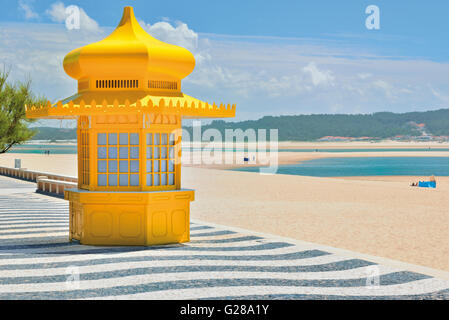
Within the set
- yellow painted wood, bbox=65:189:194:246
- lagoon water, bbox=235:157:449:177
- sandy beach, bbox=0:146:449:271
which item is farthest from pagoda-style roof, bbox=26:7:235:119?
lagoon water, bbox=235:157:449:177

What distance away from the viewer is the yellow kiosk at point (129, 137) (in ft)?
32.7

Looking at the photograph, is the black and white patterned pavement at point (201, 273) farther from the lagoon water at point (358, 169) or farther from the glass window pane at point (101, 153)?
the lagoon water at point (358, 169)

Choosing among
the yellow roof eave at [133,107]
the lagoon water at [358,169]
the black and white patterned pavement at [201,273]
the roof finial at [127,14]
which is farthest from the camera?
the lagoon water at [358,169]

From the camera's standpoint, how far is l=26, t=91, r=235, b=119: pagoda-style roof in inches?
374

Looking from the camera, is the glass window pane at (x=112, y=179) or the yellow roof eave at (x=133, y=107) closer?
the yellow roof eave at (x=133, y=107)

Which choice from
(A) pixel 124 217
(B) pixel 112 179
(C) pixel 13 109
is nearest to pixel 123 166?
(B) pixel 112 179

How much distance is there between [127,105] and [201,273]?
311 cm

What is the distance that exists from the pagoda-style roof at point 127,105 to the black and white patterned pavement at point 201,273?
229 cm

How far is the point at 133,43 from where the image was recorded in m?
10.0

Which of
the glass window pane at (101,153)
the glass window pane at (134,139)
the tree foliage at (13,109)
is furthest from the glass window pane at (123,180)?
the tree foliage at (13,109)

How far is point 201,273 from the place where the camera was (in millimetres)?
7965

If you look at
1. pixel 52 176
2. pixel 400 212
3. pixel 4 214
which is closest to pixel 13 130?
pixel 52 176
